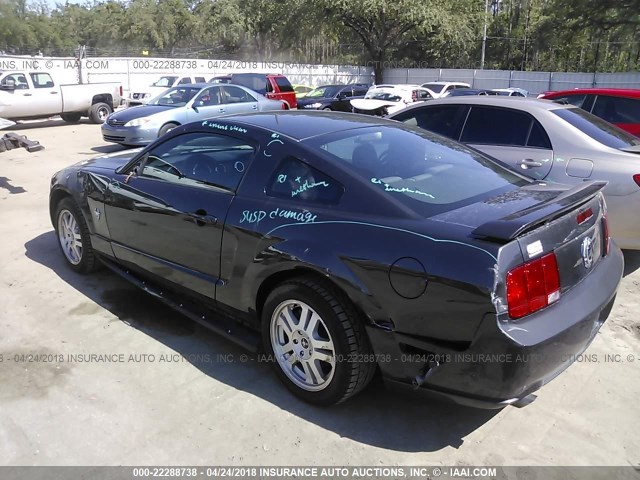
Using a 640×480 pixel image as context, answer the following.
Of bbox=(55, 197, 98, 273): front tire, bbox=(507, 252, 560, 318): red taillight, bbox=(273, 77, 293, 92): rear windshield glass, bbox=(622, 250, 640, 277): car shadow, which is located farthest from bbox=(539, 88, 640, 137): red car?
Answer: bbox=(273, 77, 293, 92): rear windshield glass

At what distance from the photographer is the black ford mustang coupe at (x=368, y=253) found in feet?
8.39

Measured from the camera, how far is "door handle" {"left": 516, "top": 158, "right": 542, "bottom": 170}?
209 inches

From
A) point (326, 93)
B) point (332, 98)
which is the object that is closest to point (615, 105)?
point (332, 98)

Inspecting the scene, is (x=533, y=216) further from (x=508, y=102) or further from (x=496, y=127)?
(x=508, y=102)

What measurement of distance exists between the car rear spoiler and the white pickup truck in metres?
17.7

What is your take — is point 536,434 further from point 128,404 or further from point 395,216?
point 128,404

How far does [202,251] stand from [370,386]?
1373mm

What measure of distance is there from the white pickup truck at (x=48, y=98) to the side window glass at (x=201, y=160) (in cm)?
1522

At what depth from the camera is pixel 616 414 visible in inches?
125

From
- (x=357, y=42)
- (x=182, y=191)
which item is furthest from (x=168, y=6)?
(x=182, y=191)

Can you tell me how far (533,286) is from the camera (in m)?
2.59

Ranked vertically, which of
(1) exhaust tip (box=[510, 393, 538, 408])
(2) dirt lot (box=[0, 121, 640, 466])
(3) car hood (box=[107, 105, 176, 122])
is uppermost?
(3) car hood (box=[107, 105, 176, 122])

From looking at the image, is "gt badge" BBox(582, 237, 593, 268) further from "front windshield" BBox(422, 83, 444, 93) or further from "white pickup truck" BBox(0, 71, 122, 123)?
"front windshield" BBox(422, 83, 444, 93)

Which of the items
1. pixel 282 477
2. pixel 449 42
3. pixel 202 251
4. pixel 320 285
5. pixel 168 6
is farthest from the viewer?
pixel 168 6
